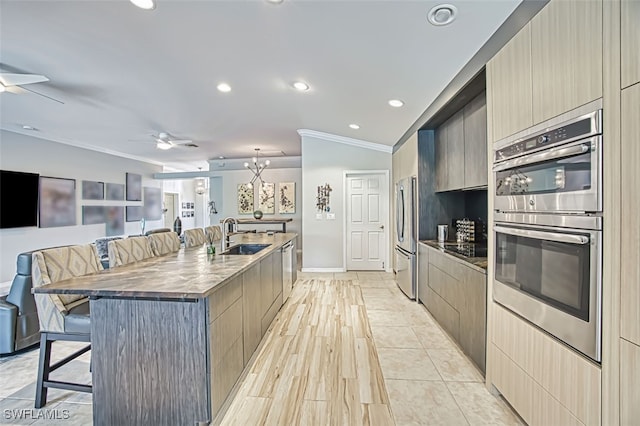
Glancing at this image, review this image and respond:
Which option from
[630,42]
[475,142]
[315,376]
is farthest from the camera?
[475,142]

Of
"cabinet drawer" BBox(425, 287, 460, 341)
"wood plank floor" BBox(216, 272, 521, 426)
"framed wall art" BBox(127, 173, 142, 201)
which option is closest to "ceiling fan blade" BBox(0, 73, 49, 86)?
"wood plank floor" BBox(216, 272, 521, 426)

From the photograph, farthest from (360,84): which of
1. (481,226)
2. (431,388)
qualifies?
(431,388)

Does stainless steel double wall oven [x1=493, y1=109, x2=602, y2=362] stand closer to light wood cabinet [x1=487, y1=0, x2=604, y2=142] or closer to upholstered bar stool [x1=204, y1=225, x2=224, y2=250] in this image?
light wood cabinet [x1=487, y1=0, x2=604, y2=142]

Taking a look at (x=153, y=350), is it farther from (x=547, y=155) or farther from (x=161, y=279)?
(x=547, y=155)

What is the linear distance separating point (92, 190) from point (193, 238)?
195 inches

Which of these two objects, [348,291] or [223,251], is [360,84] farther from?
[348,291]

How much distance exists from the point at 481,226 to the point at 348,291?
215 cm

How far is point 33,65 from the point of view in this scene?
3133 mm

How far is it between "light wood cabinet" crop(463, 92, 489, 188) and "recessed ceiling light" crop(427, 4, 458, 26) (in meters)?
0.92

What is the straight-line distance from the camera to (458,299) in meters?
2.72

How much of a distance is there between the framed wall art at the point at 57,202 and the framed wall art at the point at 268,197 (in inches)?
174

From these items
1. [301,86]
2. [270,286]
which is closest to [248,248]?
[270,286]

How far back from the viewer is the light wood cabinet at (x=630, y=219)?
1.09 meters

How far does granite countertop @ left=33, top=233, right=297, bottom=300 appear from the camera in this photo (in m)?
1.65
